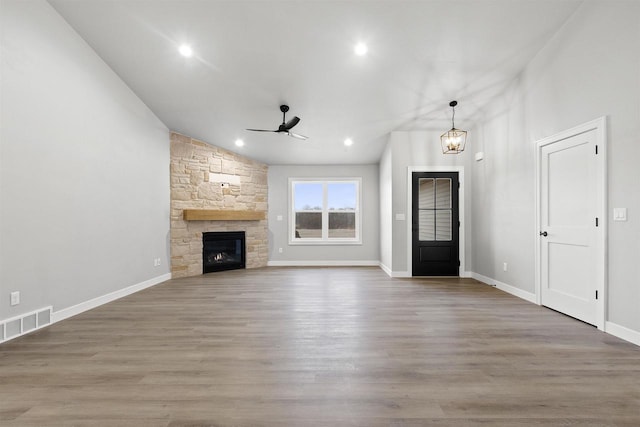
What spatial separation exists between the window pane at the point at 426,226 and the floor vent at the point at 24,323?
5513 millimetres

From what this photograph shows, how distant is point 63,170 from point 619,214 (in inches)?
232

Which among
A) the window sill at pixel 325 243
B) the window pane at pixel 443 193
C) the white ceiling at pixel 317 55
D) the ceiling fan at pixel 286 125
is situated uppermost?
the white ceiling at pixel 317 55

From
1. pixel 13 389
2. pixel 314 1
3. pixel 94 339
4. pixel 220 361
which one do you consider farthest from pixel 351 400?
pixel 314 1

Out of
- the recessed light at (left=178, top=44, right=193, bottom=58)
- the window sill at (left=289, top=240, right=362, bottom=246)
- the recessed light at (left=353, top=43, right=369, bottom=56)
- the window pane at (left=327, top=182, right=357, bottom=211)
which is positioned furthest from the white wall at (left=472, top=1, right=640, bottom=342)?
the recessed light at (left=178, top=44, right=193, bottom=58)

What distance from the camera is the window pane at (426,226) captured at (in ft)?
18.5

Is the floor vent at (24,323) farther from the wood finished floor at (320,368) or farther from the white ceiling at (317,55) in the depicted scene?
the white ceiling at (317,55)

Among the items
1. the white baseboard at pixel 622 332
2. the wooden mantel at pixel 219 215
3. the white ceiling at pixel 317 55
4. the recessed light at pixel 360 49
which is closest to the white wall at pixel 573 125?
the white baseboard at pixel 622 332

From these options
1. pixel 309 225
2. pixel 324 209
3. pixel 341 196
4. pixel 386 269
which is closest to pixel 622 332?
pixel 386 269

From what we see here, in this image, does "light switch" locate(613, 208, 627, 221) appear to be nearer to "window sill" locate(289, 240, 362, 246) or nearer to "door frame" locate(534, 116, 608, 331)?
"door frame" locate(534, 116, 608, 331)

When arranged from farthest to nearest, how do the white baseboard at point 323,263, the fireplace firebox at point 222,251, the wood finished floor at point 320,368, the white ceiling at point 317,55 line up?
1. the white baseboard at point 323,263
2. the fireplace firebox at point 222,251
3. the white ceiling at point 317,55
4. the wood finished floor at point 320,368

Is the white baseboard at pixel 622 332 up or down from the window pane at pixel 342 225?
down

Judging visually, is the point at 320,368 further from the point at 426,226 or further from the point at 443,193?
the point at 443,193

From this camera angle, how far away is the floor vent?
8.98ft

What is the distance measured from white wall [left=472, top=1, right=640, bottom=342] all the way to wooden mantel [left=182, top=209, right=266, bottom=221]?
4.74 meters
